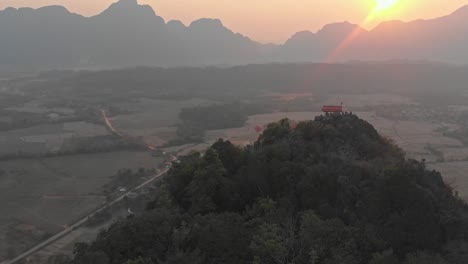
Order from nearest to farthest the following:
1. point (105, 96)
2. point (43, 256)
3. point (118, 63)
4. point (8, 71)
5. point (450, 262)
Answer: point (450, 262), point (43, 256), point (105, 96), point (8, 71), point (118, 63)

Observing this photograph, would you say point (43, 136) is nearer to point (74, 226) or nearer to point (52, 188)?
point (52, 188)

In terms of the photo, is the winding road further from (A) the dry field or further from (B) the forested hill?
(A) the dry field

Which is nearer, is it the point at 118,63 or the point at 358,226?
the point at 358,226

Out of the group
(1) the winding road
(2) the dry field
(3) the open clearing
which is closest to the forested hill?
(1) the winding road

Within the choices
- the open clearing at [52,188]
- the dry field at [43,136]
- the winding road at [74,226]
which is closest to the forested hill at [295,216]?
the winding road at [74,226]

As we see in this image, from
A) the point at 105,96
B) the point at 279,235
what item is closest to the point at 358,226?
the point at 279,235

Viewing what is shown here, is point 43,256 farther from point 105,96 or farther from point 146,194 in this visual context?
point 105,96

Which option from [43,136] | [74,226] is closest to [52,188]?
[74,226]

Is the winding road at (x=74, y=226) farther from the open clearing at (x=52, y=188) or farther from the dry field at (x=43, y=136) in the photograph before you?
the dry field at (x=43, y=136)
